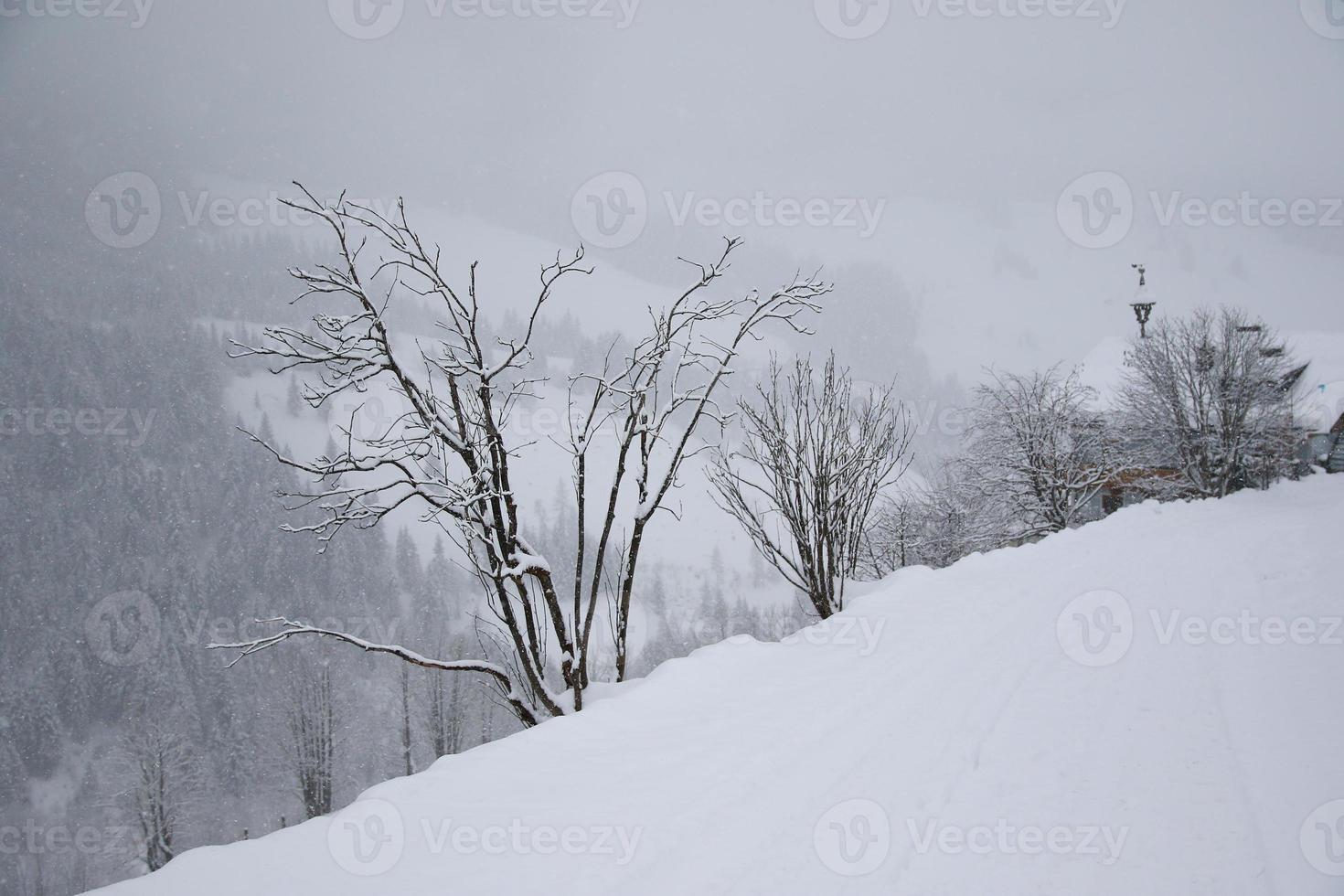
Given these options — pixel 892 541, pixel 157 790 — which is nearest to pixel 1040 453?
pixel 892 541

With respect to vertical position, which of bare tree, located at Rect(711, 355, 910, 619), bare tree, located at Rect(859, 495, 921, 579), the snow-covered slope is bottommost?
bare tree, located at Rect(859, 495, 921, 579)

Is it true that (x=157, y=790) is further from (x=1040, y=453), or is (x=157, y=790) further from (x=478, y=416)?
(x=1040, y=453)

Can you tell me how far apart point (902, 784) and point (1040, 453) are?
23996mm

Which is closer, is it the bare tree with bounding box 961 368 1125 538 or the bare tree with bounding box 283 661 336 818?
the bare tree with bounding box 961 368 1125 538

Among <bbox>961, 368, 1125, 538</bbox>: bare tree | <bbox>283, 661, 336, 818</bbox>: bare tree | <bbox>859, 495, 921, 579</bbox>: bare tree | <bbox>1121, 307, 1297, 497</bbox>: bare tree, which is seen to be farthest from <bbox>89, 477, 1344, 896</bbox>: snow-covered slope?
<bbox>283, 661, 336, 818</bbox>: bare tree

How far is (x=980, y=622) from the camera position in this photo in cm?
554

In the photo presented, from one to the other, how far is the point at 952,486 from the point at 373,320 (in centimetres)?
2614

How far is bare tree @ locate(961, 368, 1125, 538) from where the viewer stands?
22.5 meters

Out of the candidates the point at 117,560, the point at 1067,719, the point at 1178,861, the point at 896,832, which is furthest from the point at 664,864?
the point at 117,560

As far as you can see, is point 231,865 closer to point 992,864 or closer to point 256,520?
point 992,864

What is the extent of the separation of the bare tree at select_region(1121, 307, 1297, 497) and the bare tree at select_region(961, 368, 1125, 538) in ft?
5.95

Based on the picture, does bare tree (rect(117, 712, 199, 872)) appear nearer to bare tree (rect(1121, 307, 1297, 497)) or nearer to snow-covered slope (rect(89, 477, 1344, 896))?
snow-covered slope (rect(89, 477, 1344, 896))

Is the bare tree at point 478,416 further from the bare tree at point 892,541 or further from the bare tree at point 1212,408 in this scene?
the bare tree at point 1212,408

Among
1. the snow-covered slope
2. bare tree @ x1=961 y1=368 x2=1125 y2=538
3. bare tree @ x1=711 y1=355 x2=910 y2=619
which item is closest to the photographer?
the snow-covered slope
